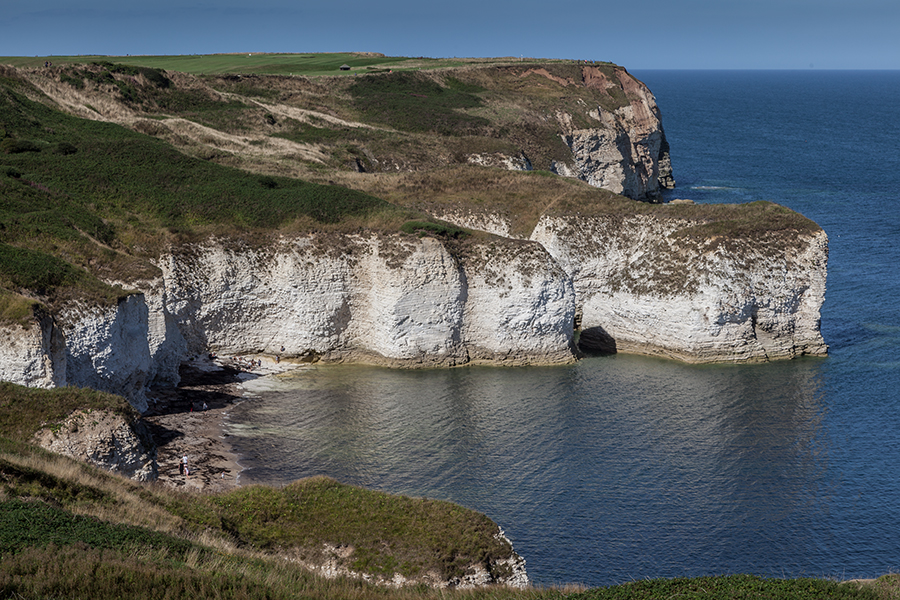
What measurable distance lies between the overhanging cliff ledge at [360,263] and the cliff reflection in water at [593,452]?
8.85 ft

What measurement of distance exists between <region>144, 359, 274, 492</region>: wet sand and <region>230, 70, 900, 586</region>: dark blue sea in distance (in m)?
1.18

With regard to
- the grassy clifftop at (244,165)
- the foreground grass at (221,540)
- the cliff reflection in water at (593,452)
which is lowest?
the cliff reflection in water at (593,452)

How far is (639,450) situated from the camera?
42375mm

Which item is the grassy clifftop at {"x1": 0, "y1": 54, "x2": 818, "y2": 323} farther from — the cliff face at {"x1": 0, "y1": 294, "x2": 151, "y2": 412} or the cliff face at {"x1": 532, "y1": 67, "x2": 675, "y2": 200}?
the cliff face at {"x1": 532, "y1": 67, "x2": 675, "y2": 200}

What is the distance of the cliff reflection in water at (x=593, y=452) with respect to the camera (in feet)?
111

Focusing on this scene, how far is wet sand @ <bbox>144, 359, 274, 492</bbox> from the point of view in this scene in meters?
39.4

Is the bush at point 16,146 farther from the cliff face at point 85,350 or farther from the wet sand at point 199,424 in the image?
the cliff face at point 85,350

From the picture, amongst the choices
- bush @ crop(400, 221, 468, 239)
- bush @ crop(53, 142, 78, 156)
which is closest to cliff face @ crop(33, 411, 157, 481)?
bush @ crop(400, 221, 468, 239)

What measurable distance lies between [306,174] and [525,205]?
17578 millimetres

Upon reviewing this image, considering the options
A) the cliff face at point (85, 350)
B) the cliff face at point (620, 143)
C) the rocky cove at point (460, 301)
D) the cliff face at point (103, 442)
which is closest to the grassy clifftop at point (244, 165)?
the cliff face at point (85, 350)

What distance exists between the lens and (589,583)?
30469 millimetres

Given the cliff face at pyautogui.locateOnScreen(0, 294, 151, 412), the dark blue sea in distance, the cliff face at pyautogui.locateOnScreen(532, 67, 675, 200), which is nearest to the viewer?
the dark blue sea in distance

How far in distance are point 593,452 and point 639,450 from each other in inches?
89.6

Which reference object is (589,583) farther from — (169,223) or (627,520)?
(169,223)
